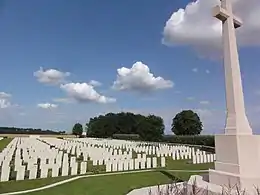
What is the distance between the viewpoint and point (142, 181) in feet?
28.8

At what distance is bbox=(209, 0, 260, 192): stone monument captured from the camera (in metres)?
6.07

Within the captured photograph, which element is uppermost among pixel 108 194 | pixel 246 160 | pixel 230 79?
pixel 230 79

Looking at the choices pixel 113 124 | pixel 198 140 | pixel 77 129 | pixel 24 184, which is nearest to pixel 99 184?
pixel 24 184

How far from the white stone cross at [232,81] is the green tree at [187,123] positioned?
151ft

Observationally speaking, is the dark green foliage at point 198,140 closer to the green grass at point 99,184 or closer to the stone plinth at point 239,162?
the green grass at point 99,184

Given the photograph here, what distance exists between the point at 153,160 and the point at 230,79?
21.0ft

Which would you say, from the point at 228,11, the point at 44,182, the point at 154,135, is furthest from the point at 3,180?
the point at 154,135

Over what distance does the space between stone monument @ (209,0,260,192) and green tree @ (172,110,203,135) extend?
46.1 meters

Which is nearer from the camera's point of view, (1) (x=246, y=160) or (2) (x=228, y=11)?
(1) (x=246, y=160)

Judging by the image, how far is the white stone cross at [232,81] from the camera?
254 inches

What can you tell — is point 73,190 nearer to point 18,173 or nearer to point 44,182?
point 44,182

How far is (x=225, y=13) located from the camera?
7031 millimetres

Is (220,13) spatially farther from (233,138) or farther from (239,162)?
(239,162)

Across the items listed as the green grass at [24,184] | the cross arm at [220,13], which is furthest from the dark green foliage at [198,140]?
the cross arm at [220,13]
